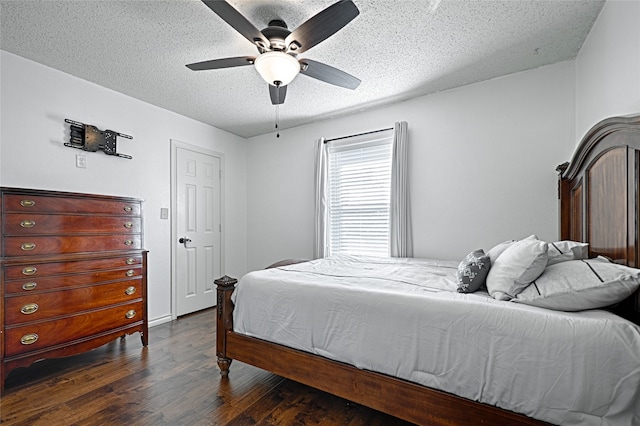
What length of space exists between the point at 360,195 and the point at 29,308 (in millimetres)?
3155

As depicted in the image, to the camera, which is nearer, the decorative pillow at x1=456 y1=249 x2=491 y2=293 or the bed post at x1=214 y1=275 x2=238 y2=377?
the decorative pillow at x1=456 y1=249 x2=491 y2=293

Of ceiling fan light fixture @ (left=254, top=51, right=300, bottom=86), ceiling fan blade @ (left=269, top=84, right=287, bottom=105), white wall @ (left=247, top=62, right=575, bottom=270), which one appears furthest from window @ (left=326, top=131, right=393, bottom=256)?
ceiling fan light fixture @ (left=254, top=51, right=300, bottom=86)

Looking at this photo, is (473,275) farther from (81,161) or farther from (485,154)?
(81,161)

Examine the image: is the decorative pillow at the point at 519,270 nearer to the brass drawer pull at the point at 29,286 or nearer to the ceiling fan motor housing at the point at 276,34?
the ceiling fan motor housing at the point at 276,34

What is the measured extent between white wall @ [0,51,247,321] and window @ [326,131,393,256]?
1676 millimetres

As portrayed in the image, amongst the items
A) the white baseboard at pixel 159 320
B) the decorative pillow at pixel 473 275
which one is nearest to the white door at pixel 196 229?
the white baseboard at pixel 159 320

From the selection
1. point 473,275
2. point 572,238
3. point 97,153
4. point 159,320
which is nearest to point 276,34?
point 473,275

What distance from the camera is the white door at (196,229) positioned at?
3.74m

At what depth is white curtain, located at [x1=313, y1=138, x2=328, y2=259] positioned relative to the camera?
151 inches

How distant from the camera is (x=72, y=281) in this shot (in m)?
2.29

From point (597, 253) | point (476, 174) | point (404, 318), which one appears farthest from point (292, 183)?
point (597, 253)

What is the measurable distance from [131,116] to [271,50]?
7.21 feet

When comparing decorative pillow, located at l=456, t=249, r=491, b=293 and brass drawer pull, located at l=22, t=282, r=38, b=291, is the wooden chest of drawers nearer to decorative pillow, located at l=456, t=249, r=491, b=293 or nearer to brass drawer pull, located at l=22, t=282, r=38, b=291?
brass drawer pull, located at l=22, t=282, r=38, b=291

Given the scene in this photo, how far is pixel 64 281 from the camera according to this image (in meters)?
2.24
